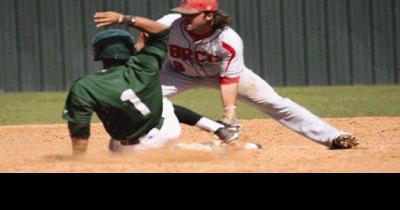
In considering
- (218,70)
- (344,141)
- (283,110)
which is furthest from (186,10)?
(344,141)

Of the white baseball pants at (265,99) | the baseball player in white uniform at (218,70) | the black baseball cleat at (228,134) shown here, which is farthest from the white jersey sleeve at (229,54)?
the black baseball cleat at (228,134)

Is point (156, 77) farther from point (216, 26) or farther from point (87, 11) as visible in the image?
point (87, 11)

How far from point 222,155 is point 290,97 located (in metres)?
7.02

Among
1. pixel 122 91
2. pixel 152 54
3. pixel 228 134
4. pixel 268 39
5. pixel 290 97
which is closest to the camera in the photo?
pixel 122 91

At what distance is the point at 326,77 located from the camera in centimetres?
1647

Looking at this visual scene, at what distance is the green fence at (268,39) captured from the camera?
1619 cm

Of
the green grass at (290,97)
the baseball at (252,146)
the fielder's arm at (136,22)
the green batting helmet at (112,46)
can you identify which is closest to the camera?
the fielder's arm at (136,22)

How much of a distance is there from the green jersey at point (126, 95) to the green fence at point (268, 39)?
8.66 m

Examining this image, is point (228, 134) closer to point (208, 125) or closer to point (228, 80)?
point (208, 125)

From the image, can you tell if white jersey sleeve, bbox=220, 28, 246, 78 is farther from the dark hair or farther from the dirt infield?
the dirt infield

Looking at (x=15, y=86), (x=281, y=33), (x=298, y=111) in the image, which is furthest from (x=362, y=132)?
(x=15, y=86)

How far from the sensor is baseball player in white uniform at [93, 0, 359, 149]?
327 inches

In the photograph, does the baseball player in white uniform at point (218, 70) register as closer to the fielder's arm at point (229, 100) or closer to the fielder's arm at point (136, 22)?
the fielder's arm at point (229, 100)

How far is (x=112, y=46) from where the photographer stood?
24.7 ft
